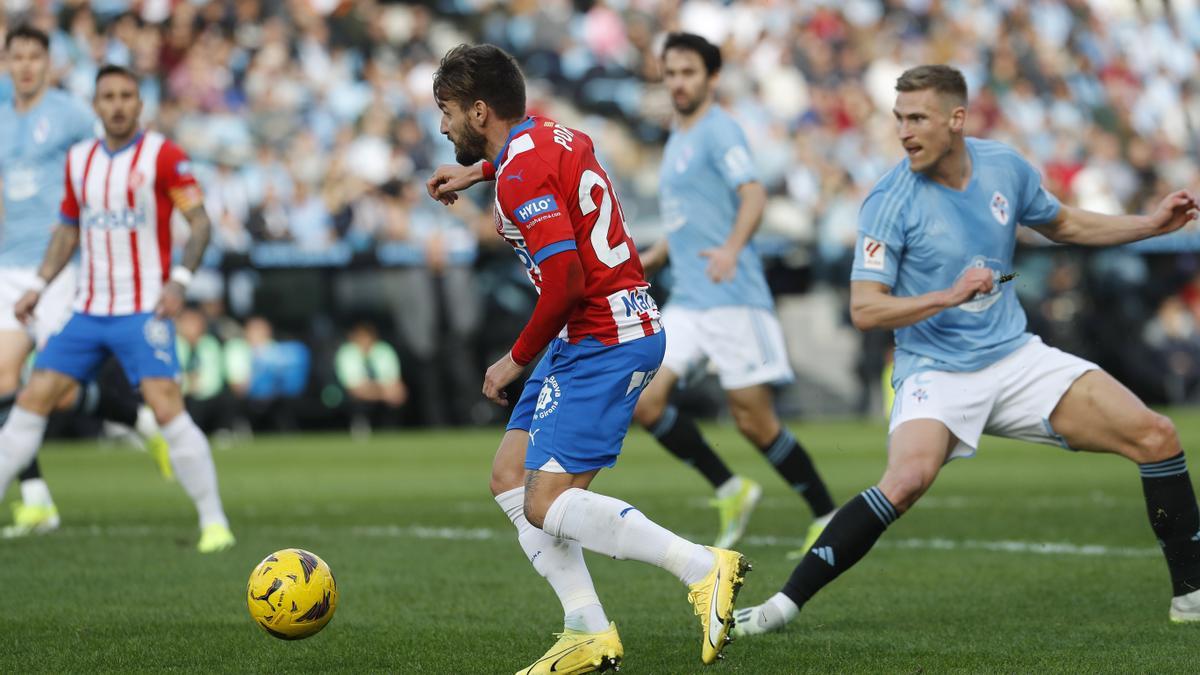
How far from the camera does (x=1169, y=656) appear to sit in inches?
220

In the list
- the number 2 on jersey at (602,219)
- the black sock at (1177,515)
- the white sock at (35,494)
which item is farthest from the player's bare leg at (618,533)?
the white sock at (35,494)

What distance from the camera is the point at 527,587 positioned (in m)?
7.59

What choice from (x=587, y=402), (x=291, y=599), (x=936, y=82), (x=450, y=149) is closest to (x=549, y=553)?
(x=587, y=402)

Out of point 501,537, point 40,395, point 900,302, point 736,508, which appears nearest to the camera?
point 900,302

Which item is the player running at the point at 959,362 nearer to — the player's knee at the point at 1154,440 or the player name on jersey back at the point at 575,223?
the player's knee at the point at 1154,440

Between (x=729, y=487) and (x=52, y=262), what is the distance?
405 centimetres

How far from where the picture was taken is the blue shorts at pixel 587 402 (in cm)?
541

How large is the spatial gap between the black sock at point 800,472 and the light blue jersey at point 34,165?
4881mm

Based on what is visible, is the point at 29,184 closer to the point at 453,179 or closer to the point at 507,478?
the point at 453,179

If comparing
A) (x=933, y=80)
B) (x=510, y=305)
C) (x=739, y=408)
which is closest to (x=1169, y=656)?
(x=933, y=80)

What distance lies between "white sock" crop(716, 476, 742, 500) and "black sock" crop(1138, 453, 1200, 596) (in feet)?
10.6

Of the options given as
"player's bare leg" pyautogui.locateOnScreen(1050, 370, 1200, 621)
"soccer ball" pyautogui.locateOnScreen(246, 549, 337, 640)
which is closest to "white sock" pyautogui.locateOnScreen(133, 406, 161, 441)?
"soccer ball" pyautogui.locateOnScreen(246, 549, 337, 640)

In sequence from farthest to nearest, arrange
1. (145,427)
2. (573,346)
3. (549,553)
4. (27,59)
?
(145,427), (27,59), (549,553), (573,346)

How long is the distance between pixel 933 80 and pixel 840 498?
5.87 m
